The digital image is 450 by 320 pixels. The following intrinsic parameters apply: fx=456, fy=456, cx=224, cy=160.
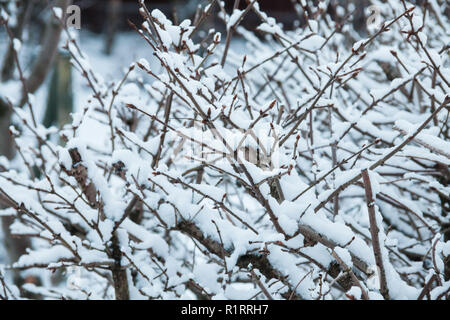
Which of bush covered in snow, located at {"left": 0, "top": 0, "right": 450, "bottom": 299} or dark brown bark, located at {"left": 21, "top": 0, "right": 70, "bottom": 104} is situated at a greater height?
dark brown bark, located at {"left": 21, "top": 0, "right": 70, "bottom": 104}

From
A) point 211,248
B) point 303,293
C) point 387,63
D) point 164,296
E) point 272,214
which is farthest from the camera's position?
point 387,63

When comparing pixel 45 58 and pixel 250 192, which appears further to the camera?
pixel 45 58

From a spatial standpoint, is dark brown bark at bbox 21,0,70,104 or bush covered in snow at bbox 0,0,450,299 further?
dark brown bark at bbox 21,0,70,104

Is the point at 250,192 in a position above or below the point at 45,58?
below

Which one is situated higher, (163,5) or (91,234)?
(163,5)

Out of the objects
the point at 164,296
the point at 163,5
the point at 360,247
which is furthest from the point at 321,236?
the point at 163,5

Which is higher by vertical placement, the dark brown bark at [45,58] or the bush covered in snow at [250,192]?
the dark brown bark at [45,58]

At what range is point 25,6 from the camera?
4.82m

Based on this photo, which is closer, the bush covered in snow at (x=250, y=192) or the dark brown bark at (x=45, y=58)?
the bush covered in snow at (x=250, y=192)

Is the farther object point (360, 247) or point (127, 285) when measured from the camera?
point (127, 285)
